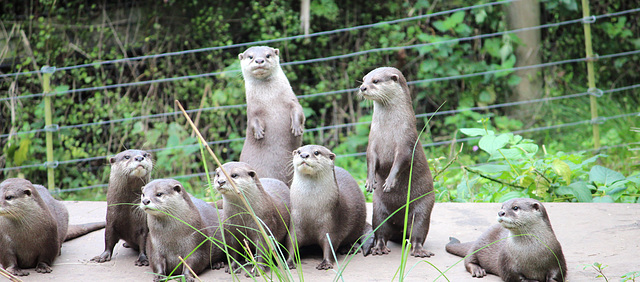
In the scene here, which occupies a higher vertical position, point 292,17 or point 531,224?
point 292,17

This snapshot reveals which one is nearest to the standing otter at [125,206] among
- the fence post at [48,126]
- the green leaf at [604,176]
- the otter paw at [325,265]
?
the otter paw at [325,265]

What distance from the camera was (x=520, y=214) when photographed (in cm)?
291

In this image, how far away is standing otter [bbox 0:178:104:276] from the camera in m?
3.24

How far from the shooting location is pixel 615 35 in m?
7.13

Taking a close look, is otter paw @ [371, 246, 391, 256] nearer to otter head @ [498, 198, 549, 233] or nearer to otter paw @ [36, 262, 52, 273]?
otter head @ [498, 198, 549, 233]

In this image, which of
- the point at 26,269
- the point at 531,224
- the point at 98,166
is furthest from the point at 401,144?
the point at 98,166

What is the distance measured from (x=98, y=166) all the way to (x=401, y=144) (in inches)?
178

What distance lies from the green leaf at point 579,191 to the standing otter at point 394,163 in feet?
4.05

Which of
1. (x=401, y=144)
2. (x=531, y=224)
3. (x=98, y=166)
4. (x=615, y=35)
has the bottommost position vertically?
(x=98, y=166)

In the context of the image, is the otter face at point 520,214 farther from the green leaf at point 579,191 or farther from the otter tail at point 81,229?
the otter tail at point 81,229

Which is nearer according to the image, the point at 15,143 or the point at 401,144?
the point at 401,144

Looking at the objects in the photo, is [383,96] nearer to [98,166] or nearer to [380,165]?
[380,165]

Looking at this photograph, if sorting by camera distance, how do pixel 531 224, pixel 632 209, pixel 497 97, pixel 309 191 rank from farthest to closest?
pixel 497 97 < pixel 632 209 < pixel 309 191 < pixel 531 224

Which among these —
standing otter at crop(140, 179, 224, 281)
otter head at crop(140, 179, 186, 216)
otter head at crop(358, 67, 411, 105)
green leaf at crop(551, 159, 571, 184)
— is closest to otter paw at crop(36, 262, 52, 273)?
standing otter at crop(140, 179, 224, 281)
